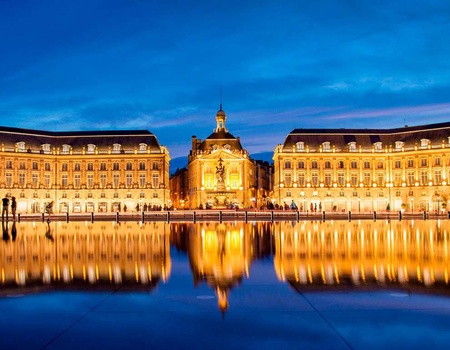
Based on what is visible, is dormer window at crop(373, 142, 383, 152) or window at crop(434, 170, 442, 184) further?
dormer window at crop(373, 142, 383, 152)

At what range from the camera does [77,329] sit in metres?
8.31

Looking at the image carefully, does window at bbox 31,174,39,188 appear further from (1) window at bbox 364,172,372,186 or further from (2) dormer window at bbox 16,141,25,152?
(1) window at bbox 364,172,372,186

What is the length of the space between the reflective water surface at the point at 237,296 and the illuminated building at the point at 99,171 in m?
84.6

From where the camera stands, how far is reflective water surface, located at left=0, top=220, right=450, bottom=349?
26.0ft

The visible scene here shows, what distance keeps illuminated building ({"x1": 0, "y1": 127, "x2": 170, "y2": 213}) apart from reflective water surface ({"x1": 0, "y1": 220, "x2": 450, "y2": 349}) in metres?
84.6

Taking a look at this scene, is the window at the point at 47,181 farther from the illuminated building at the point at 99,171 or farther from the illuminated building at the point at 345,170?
the illuminated building at the point at 345,170

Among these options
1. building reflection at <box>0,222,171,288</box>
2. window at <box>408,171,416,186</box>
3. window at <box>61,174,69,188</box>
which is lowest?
building reflection at <box>0,222,171,288</box>

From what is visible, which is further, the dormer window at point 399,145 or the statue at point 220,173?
the dormer window at point 399,145

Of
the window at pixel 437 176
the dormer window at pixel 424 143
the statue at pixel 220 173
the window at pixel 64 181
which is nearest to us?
the statue at pixel 220 173

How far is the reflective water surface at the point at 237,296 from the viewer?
7.93 metres

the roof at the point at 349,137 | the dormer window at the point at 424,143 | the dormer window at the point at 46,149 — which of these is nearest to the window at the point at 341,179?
the roof at the point at 349,137

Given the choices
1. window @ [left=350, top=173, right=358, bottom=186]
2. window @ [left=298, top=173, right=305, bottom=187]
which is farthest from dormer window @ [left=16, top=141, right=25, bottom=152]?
window @ [left=350, top=173, right=358, bottom=186]

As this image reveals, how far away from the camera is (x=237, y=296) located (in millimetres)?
10820

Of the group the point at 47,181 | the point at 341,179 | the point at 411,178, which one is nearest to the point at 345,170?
the point at 341,179
